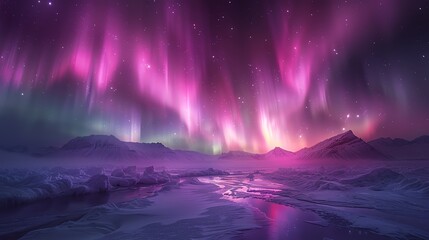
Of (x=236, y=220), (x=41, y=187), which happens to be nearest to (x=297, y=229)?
(x=236, y=220)

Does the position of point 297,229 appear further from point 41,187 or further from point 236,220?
point 41,187

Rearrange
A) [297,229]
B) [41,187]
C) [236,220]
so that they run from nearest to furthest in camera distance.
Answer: [297,229], [236,220], [41,187]

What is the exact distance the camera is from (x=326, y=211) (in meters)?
11.9

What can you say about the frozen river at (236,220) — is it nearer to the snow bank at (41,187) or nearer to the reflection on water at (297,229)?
the reflection on water at (297,229)

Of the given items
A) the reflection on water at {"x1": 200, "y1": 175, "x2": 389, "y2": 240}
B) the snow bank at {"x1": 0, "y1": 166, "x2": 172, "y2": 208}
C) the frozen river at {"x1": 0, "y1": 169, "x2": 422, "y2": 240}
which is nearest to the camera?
the reflection on water at {"x1": 200, "y1": 175, "x2": 389, "y2": 240}

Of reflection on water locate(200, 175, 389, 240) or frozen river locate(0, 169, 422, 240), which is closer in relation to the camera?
reflection on water locate(200, 175, 389, 240)

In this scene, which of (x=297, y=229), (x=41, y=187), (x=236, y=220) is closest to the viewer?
(x=297, y=229)

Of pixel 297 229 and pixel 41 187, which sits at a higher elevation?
pixel 41 187

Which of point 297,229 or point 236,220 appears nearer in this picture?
point 297,229

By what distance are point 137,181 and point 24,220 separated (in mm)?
20683

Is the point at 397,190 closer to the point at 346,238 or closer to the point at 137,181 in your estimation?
the point at 346,238

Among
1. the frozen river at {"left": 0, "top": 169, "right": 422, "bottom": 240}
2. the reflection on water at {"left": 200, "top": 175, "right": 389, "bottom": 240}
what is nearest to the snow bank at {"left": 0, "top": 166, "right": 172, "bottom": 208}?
the frozen river at {"left": 0, "top": 169, "right": 422, "bottom": 240}

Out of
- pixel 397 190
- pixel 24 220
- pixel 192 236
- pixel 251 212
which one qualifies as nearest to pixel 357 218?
pixel 251 212

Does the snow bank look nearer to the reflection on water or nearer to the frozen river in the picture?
the frozen river
